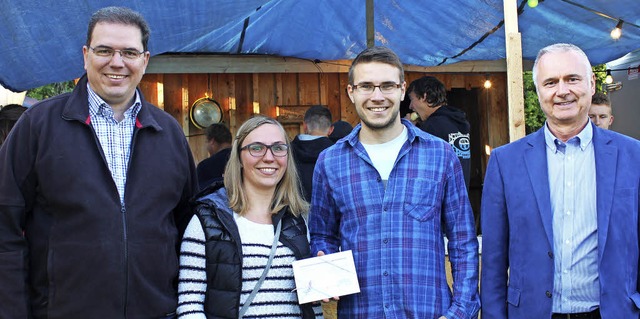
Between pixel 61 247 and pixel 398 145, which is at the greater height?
pixel 398 145

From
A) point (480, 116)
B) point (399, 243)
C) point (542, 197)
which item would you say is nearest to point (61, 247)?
point (399, 243)

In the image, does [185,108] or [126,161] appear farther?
[185,108]

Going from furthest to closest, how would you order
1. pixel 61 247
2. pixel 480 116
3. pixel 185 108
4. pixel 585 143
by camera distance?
pixel 480 116 < pixel 185 108 < pixel 585 143 < pixel 61 247

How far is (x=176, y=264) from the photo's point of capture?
2520mm

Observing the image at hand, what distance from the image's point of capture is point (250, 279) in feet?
8.08

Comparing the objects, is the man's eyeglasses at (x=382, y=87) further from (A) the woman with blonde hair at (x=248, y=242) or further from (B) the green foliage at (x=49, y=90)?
(B) the green foliage at (x=49, y=90)

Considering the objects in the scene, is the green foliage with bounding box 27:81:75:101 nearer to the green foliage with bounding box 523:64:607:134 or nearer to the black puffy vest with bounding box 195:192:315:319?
the green foliage with bounding box 523:64:607:134

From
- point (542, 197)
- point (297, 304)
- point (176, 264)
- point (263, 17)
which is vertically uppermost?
point (263, 17)

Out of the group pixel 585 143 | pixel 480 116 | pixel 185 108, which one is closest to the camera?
pixel 585 143

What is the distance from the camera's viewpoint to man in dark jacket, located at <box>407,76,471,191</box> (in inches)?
207

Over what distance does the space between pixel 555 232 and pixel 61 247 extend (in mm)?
1926

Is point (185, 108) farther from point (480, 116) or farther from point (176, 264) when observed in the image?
point (176, 264)

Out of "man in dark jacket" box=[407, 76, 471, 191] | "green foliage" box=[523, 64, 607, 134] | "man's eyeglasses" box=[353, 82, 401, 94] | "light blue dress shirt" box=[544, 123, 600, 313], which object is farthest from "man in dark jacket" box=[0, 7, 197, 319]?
"green foliage" box=[523, 64, 607, 134]

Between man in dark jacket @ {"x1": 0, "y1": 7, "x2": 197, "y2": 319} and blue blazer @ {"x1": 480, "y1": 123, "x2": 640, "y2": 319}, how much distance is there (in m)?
1.35
